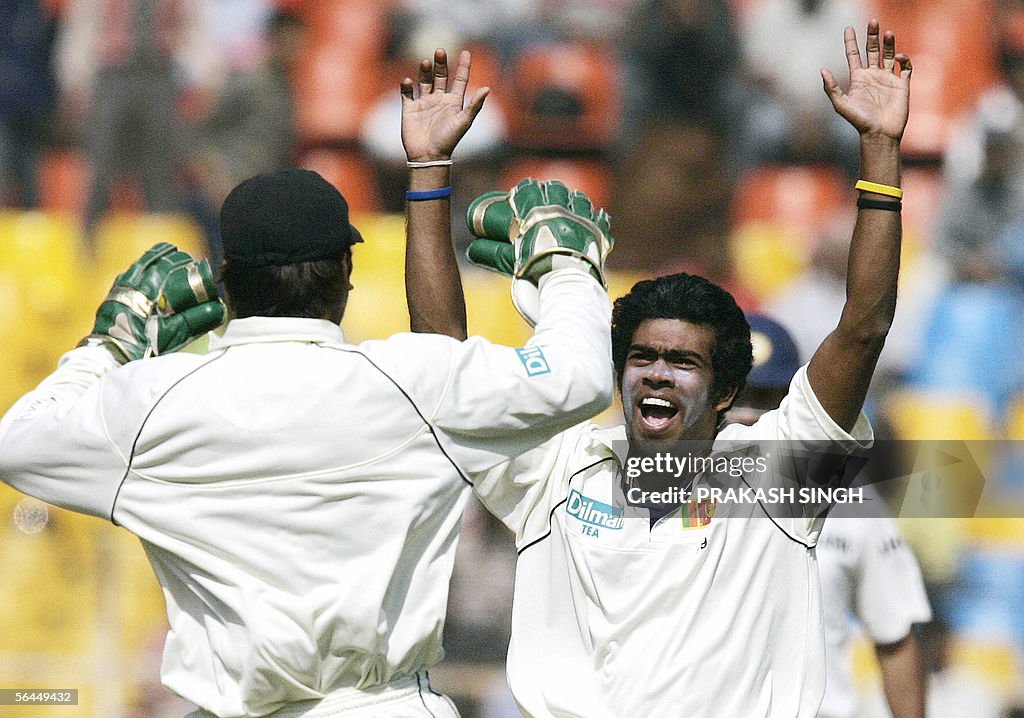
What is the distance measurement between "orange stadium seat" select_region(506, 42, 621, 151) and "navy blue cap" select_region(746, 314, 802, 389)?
327 cm

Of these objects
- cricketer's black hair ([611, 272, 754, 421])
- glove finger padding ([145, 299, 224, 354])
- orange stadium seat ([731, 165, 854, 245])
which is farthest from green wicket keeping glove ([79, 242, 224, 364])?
orange stadium seat ([731, 165, 854, 245])

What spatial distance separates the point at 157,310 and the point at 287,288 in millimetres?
426

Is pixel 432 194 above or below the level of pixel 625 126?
below

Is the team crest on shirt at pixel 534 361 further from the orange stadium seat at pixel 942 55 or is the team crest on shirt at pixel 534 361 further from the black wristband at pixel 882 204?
the orange stadium seat at pixel 942 55

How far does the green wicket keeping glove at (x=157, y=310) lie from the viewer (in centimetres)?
254

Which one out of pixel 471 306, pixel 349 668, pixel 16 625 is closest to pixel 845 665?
pixel 349 668

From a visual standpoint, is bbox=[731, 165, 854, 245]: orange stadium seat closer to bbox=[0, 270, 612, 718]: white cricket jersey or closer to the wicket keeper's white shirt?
the wicket keeper's white shirt

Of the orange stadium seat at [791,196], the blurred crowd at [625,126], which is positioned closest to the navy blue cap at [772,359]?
the blurred crowd at [625,126]

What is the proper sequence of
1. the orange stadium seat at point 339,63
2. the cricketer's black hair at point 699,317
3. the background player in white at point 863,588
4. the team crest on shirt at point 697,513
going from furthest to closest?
the orange stadium seat at point 339,63
the background player in white at point 863,588
the cricketer's black hair at point 699,317
the team crest on shirt at point 697,513

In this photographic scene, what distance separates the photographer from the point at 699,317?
9.12 feet

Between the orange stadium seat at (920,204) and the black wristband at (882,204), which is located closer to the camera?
the black wristband at (882,204)

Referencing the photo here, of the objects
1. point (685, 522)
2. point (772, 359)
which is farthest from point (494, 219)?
point (772, 359)

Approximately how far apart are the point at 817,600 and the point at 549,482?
573 mm

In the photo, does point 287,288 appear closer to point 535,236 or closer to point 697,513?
point 535,236
